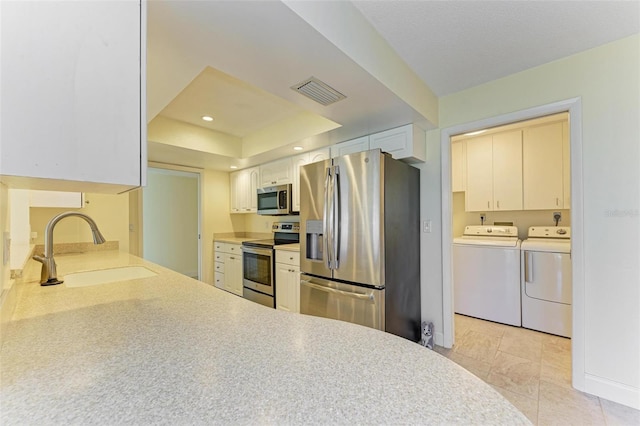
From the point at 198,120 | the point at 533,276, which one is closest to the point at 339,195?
the point at 198,120

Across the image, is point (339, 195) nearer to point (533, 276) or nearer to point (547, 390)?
point (547, 390)

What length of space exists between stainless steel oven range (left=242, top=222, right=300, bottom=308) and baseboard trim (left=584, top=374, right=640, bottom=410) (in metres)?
2.72

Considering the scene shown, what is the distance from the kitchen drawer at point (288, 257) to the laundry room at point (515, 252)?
1.72 metres

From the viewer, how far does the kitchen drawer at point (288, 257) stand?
2.91 metres

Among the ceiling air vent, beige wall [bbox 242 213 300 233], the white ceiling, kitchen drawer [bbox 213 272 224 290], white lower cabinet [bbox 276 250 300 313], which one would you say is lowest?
kitchen drawer [bbox 213 272 224 290]

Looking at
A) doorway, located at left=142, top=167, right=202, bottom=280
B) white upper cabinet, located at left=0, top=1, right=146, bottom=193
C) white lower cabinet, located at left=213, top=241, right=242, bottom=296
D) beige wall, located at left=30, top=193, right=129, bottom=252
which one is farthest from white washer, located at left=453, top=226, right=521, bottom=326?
doorway, located at left=142, top=167, right=202, bottom=280

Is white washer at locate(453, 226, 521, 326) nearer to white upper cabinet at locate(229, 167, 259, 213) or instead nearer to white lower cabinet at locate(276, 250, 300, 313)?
white lower cabinet at locate(276, 250, 300, 313)

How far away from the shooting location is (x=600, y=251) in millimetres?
1789

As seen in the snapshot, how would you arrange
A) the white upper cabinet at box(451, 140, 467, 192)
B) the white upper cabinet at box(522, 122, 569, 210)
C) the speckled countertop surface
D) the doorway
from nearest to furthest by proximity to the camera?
the speckled countertop surface, the white upper cabinet at box(522, 122, 569, 210), the white upper cabinet at box(451, 140, 467, 192), the doorway

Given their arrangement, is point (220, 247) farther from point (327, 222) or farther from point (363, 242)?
point (363, 242)

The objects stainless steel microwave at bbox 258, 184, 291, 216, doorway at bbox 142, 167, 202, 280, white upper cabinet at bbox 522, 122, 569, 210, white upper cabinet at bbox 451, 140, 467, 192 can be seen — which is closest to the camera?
white upper cabinet at bbox 522, 122, 569, 210

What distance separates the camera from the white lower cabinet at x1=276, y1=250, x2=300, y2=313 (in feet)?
→ 9.48

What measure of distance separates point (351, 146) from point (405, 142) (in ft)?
1.97

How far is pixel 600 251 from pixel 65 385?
8.81 feet
